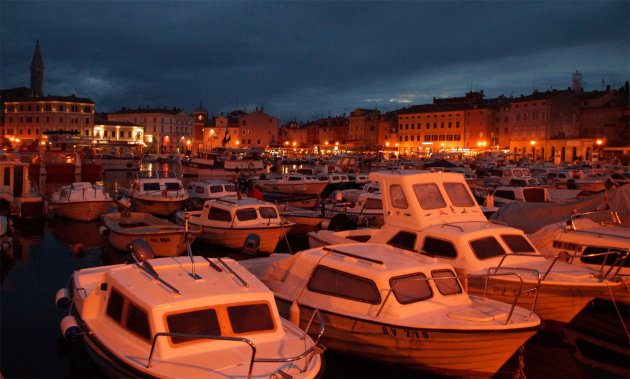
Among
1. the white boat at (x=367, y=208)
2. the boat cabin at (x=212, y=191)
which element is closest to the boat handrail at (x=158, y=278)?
the white boat at (x=367, y=208)

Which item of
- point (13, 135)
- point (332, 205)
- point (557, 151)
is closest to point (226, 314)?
point (332, 205)

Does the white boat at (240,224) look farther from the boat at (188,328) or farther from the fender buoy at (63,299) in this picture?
the boat at (188,328)

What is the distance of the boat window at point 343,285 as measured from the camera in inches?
322

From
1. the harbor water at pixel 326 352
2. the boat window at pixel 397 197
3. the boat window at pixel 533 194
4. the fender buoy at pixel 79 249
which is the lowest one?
the harbor water at pixel 326 352

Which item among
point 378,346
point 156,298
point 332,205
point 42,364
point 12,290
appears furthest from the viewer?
point 332,205

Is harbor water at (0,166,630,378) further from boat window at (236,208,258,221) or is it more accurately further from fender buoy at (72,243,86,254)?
boat window at (236,208,258,221)

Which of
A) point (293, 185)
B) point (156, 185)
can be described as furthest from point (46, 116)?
point (156, 185)

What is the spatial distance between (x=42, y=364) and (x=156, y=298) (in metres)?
4.59

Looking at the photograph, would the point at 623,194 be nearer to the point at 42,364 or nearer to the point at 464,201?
the point at 464,201

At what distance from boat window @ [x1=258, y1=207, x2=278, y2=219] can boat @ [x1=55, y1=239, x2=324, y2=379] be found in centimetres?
1046

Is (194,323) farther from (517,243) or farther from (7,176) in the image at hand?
(7,176)

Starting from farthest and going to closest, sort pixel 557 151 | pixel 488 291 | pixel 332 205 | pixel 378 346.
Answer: pixel 557 151 → pixel 332 205 → pixel 488 291 → pixel 378 346

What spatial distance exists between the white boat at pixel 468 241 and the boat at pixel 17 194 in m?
16.3

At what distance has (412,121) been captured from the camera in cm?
10738
